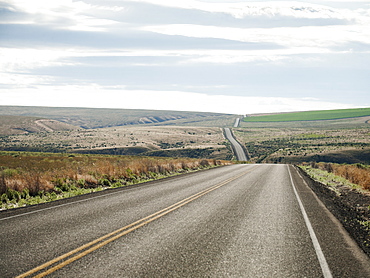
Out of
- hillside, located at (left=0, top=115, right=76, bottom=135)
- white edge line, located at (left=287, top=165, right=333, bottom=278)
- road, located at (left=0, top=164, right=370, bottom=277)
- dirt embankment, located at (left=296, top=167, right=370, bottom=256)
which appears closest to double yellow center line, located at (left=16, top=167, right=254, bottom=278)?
road, located at (left=0, top=164, right=370, bottom=277)

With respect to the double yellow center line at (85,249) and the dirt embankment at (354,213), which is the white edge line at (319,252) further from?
the double yellow center line at (85,249)

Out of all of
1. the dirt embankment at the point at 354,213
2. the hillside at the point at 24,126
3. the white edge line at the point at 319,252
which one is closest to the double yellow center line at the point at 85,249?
the white edge line at the point at 319,252

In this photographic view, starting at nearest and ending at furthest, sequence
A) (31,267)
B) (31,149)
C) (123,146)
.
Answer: (31,267)
(31,149)
(123,146)

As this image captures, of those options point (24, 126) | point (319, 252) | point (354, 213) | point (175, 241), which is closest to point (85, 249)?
point (175, 241)

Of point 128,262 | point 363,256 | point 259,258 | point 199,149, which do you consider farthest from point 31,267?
point 199,149

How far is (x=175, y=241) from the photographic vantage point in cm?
717

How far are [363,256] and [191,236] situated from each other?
3.59 metres

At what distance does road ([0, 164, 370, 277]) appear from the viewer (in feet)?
18.6

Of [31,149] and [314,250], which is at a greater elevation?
[314,250]

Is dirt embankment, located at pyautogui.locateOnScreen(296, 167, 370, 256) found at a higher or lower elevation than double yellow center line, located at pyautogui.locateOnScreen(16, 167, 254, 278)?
lower

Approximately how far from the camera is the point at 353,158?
6931 centimetres

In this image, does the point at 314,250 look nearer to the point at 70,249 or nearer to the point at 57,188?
the point at 70,249

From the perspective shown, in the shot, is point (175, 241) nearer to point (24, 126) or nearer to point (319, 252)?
point (319, 252)

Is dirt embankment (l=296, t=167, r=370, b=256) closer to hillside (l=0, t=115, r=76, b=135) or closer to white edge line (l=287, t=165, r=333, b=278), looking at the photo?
white edge line (l=287, t=165, r=333, b=278)
